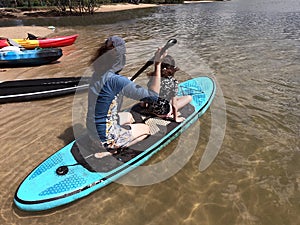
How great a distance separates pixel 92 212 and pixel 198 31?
17371 mm

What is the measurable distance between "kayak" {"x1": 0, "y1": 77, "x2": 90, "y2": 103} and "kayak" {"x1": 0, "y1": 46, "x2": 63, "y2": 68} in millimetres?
2583

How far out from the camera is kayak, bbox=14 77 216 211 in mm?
3718

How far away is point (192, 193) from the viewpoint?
4.27 metres

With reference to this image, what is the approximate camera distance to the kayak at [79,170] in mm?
3718

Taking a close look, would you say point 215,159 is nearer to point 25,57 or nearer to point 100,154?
point 100,154

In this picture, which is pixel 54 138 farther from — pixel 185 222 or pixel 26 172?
pixel 185 222

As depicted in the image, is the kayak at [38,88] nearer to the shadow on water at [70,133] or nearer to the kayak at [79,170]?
the shadow on water at [70,133]

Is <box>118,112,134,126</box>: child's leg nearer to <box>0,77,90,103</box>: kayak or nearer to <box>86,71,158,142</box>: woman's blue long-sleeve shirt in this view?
<box>86,71,158,142</box>: woman's blue long-sleeve shirt

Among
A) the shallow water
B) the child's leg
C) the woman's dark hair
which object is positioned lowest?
the shallow water

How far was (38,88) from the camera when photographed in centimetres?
767

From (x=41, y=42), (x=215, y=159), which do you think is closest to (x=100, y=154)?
(x=215, y=159)

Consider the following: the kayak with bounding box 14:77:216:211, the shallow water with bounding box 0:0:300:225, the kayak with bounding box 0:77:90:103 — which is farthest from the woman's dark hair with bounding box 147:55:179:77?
the kayak with bounding box 0:77:90:103

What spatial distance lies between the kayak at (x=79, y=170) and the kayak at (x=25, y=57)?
6.97 metres

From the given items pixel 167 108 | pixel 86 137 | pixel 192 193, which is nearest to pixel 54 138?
pixel 86 137
